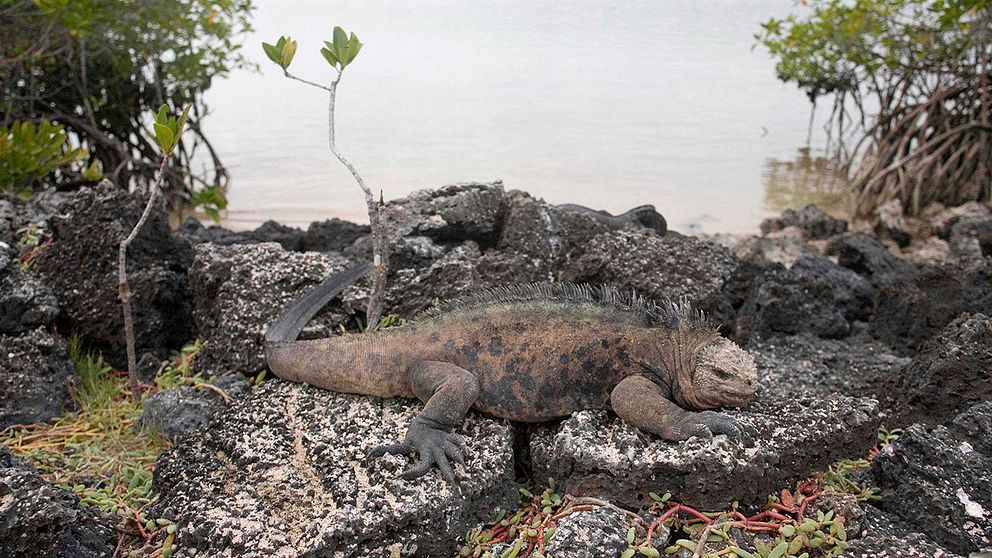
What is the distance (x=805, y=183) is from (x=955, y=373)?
39.3 feet

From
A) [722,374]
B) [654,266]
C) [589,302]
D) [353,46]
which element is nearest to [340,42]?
[353,46]

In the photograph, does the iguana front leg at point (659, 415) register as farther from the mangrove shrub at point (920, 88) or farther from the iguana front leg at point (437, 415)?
the mangrove shrub at point (920, 88)

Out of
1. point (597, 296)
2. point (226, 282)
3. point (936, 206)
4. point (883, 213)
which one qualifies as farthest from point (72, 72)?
point (936, 206)

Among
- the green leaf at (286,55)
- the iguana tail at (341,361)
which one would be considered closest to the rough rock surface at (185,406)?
the iguana tail at (341,361)

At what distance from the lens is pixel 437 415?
243cm

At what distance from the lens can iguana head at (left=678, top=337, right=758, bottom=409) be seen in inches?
95.4

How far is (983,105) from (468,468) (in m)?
9.22

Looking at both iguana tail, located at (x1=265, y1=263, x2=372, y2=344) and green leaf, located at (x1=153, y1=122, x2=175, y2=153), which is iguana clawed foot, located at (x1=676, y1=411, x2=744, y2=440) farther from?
green leaf, located at (x1=153, y1=122, x2=175, y2=153)

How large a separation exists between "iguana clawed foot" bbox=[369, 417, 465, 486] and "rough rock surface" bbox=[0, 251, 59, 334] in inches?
77.3

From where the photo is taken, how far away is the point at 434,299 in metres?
3.25

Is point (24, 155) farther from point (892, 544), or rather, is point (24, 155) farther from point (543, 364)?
point (892, 544)

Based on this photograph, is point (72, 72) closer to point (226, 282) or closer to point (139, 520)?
point (226, 282)

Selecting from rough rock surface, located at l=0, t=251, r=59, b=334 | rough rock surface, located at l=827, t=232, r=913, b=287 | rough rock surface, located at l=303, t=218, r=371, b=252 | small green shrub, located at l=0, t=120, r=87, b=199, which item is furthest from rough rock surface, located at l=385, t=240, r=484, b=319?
rough rock surface, located at l=827, t=232, r=913, b=287

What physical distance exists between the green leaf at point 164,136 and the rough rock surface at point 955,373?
2786 mm
